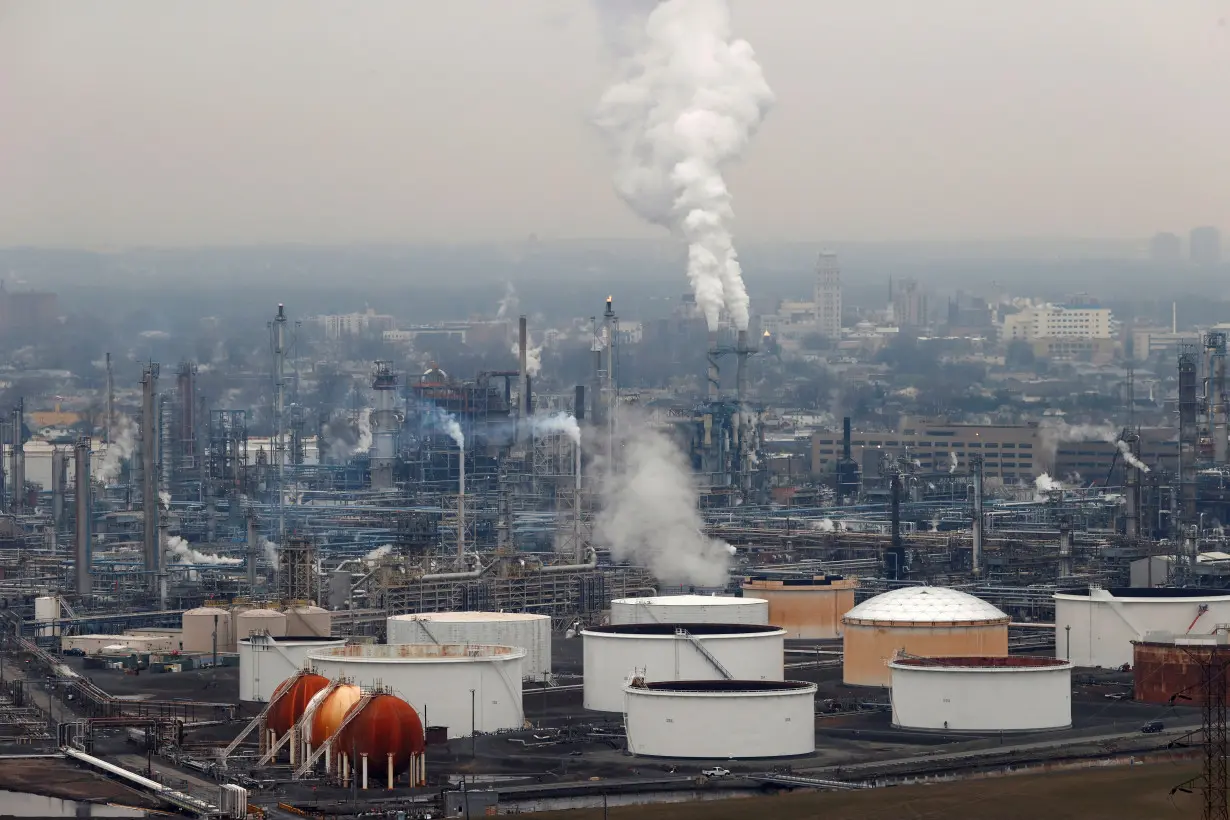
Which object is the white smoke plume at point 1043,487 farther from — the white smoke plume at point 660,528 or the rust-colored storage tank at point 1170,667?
the rust-colored storage tank at point 1170,667

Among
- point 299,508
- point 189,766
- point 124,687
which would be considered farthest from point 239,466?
point 189,766

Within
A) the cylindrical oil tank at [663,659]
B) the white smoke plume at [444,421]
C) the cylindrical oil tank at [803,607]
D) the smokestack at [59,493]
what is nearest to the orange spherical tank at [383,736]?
the cylindrical oil tank at [663,659]

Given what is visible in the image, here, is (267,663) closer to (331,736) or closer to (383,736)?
(331,736)

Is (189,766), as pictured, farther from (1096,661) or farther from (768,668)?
(1096,661)

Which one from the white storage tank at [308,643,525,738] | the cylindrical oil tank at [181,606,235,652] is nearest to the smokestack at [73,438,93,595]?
the cylindrical oil tank at [181,606,235,652]

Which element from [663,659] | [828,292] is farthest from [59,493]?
[828,292]

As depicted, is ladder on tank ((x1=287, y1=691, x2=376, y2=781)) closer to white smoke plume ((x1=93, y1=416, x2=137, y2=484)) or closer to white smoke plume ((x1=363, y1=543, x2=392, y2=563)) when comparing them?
white smoke plume ((x1=363, y1=543, x2=392, y2=563))

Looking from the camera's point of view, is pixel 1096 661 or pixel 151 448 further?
pixel 151 448

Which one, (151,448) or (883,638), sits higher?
(151,448)
